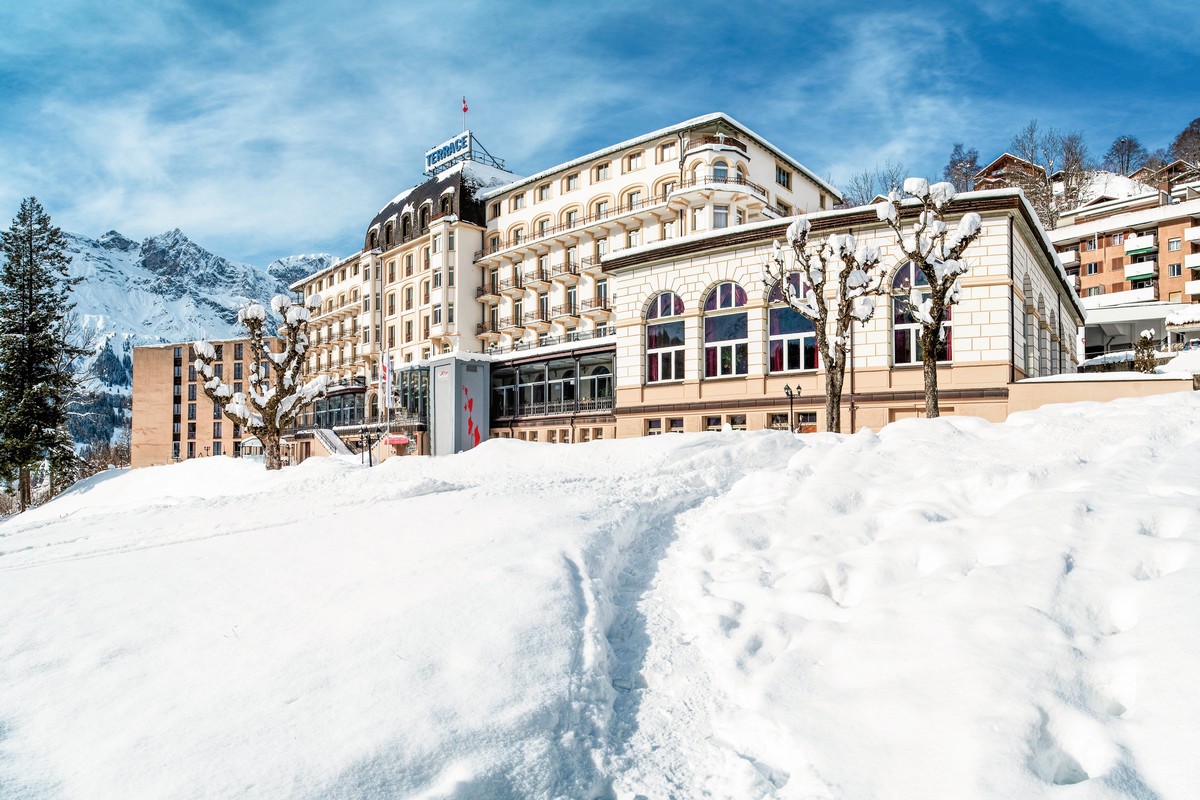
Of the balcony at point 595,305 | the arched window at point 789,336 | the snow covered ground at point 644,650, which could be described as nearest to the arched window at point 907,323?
the arched window at point 789,336

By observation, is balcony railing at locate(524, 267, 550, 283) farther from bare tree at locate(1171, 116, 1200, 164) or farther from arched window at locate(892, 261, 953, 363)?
bare tree at locate(1171, 116, 1200, 164)

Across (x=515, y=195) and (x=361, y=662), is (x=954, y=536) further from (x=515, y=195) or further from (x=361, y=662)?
(x=515, y=195)

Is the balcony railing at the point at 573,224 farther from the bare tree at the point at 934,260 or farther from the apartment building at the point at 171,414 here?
the apartment building at the point at 171,414

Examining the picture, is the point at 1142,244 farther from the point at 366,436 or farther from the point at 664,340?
the point at 366,436

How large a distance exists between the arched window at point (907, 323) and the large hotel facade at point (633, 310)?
0.07 meters

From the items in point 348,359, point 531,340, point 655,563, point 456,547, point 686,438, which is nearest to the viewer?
point 456,547

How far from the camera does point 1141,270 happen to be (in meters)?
60.2

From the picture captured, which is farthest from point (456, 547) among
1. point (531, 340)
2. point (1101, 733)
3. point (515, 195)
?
point (515, 195)

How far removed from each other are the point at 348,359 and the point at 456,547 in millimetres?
59106

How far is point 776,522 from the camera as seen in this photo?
761 centimetres

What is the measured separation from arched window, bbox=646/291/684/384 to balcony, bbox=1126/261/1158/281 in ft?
183

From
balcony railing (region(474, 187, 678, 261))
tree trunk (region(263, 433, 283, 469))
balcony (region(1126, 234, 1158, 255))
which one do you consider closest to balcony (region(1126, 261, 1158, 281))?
balcony (region(1126, 234, 1158, 255))

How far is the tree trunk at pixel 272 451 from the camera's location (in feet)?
67.6

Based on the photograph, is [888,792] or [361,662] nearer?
[888,792]
